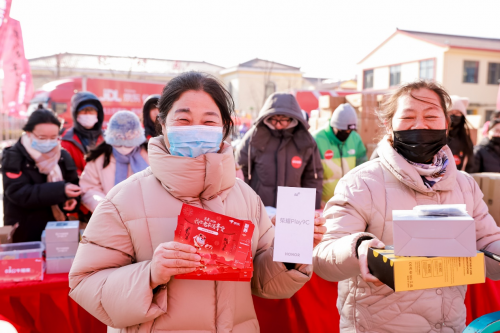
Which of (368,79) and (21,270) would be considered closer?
(21,270)

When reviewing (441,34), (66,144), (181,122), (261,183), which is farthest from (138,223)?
(441,34)

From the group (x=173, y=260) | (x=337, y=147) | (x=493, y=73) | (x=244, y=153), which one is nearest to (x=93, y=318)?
(x=173, y=260)

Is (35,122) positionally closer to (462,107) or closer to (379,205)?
(379,205)

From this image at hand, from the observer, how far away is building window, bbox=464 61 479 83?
29.5 metres

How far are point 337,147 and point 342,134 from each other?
0.73 feet

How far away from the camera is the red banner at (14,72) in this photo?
7.51 m

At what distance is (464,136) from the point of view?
15.8ft

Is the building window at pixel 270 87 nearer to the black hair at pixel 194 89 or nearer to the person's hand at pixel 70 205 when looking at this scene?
the person's hand at pixel 70 205

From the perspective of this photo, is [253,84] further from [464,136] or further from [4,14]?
[464,136]

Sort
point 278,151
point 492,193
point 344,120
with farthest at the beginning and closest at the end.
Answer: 1. point 344,120
2. point 278,151
3. point 492,193

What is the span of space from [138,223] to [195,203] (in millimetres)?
242

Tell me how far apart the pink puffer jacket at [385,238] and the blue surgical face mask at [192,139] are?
73 cm

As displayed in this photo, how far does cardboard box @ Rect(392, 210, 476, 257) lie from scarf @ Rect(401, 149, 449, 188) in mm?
512

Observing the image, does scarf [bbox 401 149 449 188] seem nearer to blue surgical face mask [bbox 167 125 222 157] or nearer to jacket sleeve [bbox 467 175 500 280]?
jacket sleeve [bbox 467 175 500 280]
